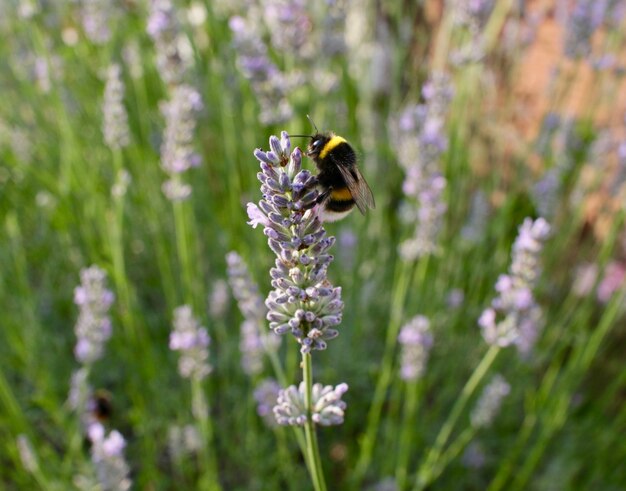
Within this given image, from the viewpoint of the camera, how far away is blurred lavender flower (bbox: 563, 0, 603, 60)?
2.13 metres

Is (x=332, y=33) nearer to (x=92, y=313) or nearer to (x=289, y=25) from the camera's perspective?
(x=289, y=25)

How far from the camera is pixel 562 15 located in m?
2.43

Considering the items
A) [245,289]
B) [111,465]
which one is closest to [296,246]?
[245,289]

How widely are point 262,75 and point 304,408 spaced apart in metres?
1.01

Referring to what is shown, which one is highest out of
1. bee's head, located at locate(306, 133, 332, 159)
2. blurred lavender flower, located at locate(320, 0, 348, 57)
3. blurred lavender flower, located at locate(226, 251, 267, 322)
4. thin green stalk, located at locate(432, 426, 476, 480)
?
blurred lavender flower, located at locate(320, 0, 348, 57)

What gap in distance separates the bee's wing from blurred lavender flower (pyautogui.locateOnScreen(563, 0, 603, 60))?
4.08ft

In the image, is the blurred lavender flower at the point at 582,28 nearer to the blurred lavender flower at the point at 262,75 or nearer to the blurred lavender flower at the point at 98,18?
the blurred lavender flower at the point at 262,75

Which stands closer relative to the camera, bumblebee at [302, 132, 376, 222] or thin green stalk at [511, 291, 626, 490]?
bumblebee at [302, 132, 376, 222]

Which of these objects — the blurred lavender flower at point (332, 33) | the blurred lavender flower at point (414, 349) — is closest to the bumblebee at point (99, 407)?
the blurred lavender flower at point (414, 349)

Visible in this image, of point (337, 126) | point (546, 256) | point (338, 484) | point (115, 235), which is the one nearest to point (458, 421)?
point (338, 484)

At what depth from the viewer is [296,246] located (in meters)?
0.86

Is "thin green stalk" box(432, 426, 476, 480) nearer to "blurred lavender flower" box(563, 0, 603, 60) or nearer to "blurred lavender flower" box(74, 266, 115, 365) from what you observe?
"blurred lavender flower" box(74, 266, 115, 365)

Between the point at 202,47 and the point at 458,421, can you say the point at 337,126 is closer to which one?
the point at 202,47

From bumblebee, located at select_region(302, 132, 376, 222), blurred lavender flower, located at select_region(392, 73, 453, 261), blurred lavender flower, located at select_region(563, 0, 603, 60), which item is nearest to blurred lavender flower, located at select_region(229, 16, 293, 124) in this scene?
blurred lavender flower, located at select_region(392, 73, 453, 261)
